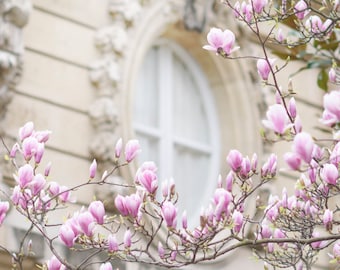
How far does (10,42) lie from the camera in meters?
9.67

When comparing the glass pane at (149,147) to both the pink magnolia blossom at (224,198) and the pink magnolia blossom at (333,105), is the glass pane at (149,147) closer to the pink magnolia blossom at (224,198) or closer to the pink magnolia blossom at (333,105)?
the pink magnolia blossom at (224,198)

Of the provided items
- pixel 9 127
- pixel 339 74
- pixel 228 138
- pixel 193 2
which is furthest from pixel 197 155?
pixel 339 74

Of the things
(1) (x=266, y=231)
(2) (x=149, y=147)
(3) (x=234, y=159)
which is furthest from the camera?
(2) (x=149, y=147)

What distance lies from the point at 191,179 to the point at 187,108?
2.91 ft

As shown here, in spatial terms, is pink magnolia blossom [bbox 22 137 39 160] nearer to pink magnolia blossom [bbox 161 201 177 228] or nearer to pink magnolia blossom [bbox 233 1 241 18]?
pink magnolia blossom [bbox 161 201 177 228]

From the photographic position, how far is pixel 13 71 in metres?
9.71

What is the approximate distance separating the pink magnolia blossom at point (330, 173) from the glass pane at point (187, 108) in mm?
8170

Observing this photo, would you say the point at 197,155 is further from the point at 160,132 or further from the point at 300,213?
the point at 300,213

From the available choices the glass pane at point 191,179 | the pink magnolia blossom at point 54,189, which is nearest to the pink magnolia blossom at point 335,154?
the pink magnolia blossom at point 54,189

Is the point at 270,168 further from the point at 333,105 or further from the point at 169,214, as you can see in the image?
the point at 333,105

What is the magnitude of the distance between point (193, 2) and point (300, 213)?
724 centimetres

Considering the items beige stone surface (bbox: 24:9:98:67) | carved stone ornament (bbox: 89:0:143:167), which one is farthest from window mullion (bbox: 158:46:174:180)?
beige stone surface (bbox: 24:9:98:67)

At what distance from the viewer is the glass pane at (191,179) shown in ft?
41.0

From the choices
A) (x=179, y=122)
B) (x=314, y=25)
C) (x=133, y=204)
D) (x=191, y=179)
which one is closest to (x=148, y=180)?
(x=133, y=204)
